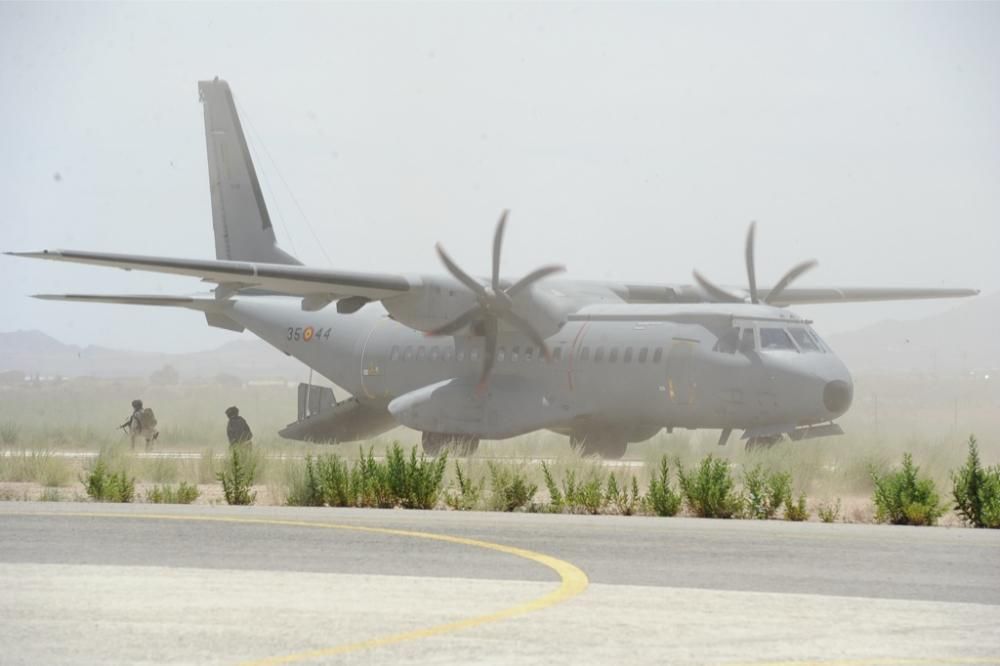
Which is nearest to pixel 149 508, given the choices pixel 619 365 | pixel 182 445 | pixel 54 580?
pixel 54 580

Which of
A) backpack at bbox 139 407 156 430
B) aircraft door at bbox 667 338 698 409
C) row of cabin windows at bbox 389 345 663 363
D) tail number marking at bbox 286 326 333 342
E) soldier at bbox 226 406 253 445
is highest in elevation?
tail number marking at bbox 286 326 333 342

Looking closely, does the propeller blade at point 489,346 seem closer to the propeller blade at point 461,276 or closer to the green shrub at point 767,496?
the propeller blade at point 461,276

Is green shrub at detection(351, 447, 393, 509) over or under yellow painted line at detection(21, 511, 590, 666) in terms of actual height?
over

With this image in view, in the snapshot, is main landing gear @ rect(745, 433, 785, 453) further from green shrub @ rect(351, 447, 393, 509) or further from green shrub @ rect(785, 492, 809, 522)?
green shrub @ rect(351, 447, 393, 509)

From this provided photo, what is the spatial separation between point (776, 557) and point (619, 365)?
14.1m

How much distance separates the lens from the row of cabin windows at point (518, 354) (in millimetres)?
26828

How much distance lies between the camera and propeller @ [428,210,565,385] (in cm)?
2764

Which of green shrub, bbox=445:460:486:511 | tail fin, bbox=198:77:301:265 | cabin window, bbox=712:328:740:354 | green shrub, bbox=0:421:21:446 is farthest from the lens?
green shrub, bbox=0:421:21:446

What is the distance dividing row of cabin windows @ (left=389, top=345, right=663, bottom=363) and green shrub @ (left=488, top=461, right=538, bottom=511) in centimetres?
792

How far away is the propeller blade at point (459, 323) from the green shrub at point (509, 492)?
8636 millimetres

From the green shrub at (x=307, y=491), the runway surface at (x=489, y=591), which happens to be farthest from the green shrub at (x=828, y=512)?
the green shrub at (x=307, y=491)

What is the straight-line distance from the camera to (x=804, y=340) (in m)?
25.8

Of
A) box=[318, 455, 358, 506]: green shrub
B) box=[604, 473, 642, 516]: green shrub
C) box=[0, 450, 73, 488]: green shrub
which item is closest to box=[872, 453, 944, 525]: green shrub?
box=[604, 473, 642, 516]: green shrub

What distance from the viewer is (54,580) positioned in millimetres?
11461
